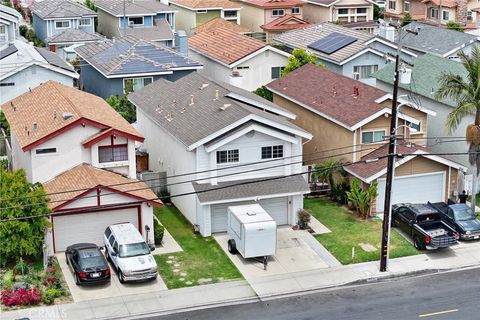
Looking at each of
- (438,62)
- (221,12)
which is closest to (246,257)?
(438,62)

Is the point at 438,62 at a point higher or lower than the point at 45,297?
higher

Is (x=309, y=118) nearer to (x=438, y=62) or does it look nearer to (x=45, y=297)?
(x=438, y=62)

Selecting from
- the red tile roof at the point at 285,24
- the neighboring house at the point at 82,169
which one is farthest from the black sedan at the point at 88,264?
the red tile roof at the point at 285,24

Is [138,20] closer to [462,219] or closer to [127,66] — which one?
[127,66]

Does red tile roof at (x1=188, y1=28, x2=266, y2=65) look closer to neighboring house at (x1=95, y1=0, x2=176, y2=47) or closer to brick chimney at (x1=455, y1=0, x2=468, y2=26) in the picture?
neighboring house at (x1=95, y1=0, x2=176, y2=47)

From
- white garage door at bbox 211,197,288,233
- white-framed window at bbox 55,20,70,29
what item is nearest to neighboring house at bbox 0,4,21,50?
white-framed window at bbox 55,20,70,29

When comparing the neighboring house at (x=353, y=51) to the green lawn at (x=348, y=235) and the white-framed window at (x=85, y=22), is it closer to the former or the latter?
the green lawn at (x=348, y=235)
